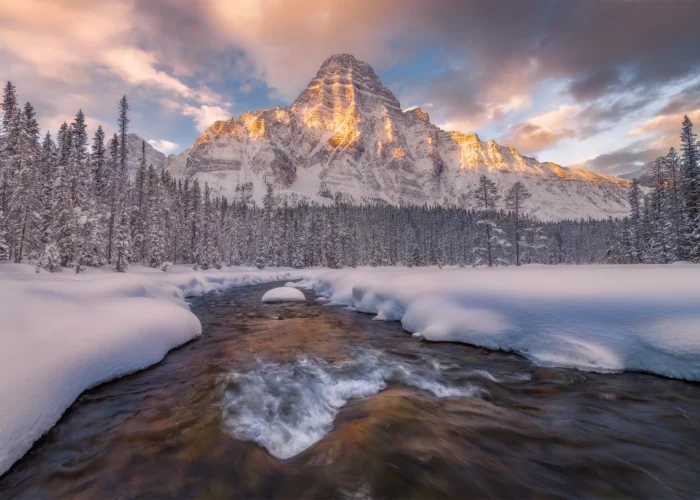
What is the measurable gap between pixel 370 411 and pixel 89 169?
47308 mm

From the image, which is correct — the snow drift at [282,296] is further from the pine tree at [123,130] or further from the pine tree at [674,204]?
the pine tree at [674,204]

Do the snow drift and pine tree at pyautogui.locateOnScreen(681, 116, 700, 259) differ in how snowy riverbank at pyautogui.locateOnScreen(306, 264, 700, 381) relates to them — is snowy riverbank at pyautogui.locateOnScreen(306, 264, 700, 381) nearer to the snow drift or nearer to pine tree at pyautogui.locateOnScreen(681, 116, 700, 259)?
the snow drift

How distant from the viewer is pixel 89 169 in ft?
122

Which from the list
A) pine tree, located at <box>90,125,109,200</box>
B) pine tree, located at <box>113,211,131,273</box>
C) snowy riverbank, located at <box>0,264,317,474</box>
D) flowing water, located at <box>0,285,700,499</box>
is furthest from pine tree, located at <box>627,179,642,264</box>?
pine tree, located at <box>90,125,109,200</box>

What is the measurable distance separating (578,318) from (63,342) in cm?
1299

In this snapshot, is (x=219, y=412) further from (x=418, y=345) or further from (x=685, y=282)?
(x=685, y=282)

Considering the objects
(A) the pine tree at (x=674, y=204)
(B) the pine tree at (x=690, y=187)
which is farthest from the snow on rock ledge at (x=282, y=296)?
(A) the pine tree at (x=674, y=204)

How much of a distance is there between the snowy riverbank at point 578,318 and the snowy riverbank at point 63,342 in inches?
377

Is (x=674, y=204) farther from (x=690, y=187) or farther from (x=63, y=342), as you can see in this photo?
(x=63, y=342)

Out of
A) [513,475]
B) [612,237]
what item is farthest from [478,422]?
[612,237]

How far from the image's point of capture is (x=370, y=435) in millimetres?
5238

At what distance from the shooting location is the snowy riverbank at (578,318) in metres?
7.34

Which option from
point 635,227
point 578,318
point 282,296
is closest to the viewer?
point 578,318

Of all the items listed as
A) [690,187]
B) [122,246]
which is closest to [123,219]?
[122,246]
